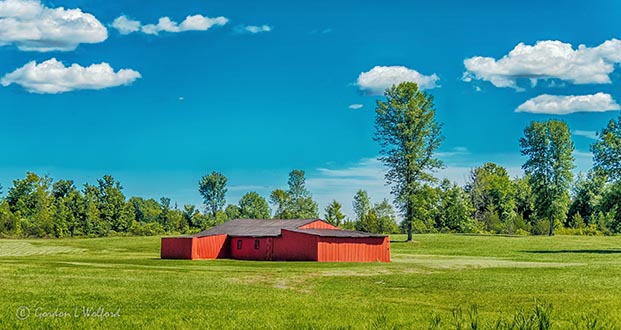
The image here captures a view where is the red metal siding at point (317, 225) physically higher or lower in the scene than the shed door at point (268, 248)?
higher

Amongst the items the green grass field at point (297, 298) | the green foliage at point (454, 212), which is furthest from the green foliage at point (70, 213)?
the green grass field at point (297, 298)

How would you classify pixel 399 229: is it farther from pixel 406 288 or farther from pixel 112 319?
pixel 112 319

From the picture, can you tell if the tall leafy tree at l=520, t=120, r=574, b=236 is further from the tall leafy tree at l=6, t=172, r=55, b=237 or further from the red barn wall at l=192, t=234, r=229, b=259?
the tall leafy tree at l=6, t=172, r=55, b=237

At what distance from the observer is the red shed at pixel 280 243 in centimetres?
5838

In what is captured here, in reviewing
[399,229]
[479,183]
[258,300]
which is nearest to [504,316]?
[258,300]

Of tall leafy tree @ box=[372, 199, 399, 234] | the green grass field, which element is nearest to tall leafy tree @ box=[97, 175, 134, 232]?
tall leafy tree @ box=[372, 199, 399, 234]

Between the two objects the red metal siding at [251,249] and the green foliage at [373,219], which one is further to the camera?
the green foliage at [373,219]

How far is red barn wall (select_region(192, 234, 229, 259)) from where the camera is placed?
62.7 meters

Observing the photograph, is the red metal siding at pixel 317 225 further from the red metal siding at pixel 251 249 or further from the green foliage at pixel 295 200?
the green foliage at pixel 295 200

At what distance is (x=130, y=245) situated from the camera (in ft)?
279

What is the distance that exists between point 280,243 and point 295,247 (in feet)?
6.59

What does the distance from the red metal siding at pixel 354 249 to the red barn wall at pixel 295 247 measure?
0.88 metres

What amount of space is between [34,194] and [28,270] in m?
Answer: 100

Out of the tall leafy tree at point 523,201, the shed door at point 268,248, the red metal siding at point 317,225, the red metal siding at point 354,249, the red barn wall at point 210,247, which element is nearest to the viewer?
the red metal siding at point 354,249
